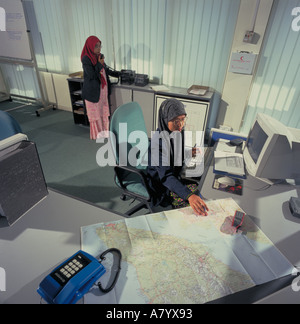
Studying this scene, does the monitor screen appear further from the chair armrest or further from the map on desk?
the chair armrest

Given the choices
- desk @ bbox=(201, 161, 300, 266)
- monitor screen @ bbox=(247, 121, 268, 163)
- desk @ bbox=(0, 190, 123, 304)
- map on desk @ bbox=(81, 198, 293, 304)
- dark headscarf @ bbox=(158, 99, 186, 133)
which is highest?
dark headscarf @ bbox=(158, 99, 186, 133)

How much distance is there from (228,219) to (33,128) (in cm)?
379

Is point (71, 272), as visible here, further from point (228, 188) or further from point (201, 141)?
point (201, 141)

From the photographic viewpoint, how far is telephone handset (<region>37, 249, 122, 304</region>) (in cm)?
70

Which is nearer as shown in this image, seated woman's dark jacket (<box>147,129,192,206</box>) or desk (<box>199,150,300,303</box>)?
desk (<box>199,150,300,303</box>)

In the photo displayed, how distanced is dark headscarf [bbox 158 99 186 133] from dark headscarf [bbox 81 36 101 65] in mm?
1915

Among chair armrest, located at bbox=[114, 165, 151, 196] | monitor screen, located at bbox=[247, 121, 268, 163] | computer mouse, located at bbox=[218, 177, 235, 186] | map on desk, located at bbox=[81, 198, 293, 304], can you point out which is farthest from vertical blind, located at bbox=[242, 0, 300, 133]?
map on desk, located at bbox=[81, 198, 293, 304]

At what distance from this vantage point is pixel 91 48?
2881mm

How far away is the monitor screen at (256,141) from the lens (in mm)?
1429

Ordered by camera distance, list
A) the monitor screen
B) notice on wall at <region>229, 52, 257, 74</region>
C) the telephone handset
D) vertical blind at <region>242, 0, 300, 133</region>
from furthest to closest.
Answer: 1. notice on wall at <region>229, 52, 257, 74</region>
2. vertical blind at <region>242, 0, 300, 133</region>
3. the monitor screen
4. the telephone handset

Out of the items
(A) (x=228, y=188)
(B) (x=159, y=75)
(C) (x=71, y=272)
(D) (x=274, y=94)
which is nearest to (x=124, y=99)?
(B) (x=159, y=75)

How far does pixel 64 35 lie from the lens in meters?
3.83

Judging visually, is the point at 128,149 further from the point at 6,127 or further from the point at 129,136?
the point at 6,127

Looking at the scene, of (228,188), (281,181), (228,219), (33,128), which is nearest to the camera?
(228,219)
